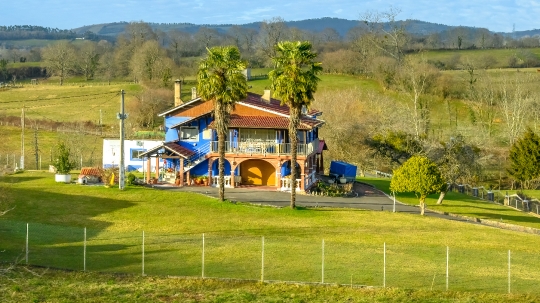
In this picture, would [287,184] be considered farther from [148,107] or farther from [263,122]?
[148,107]

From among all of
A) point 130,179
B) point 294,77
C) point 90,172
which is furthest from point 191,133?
point 294,77

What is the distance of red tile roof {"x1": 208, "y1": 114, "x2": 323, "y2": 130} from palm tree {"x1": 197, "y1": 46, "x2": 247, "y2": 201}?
7028mm

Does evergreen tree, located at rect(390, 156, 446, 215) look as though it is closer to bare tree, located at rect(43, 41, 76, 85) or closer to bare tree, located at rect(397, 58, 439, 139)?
bare tree, located at rect(397, 58, 439, 139)

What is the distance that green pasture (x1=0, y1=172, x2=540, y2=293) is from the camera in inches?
1083

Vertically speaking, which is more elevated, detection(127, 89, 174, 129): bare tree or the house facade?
detection(127, 89, 174, 129): bare tree

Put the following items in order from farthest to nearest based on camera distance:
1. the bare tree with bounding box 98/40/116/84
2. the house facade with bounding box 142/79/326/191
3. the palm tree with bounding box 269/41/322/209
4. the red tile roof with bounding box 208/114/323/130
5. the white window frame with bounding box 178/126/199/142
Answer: the bare tree with bounding box 98/40/116/84
the white window frame with bounding box 178/126/199/142
the red tile roof with bounding box 208/114/323/130
the house facade with bounding box 142/79/326/191
the palm tree with bounding box 269/41/322/209

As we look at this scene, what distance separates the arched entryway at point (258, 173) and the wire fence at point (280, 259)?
17.5 meters

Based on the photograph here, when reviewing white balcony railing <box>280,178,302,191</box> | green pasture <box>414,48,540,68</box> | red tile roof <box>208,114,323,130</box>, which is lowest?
white balcony railing <box>280,178,302,191</box>

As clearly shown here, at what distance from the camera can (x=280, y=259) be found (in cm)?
2939

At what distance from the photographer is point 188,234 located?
117ft

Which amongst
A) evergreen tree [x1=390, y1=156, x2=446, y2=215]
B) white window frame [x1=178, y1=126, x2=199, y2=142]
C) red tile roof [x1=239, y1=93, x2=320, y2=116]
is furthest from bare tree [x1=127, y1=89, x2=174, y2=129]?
evergreen tree [x1=390, y1=156, x2=446, y2=215]

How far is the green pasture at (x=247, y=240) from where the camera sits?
27.5 meters

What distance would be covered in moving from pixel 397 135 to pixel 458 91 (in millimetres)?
39013

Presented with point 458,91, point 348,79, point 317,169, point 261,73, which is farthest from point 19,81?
point 317,169
